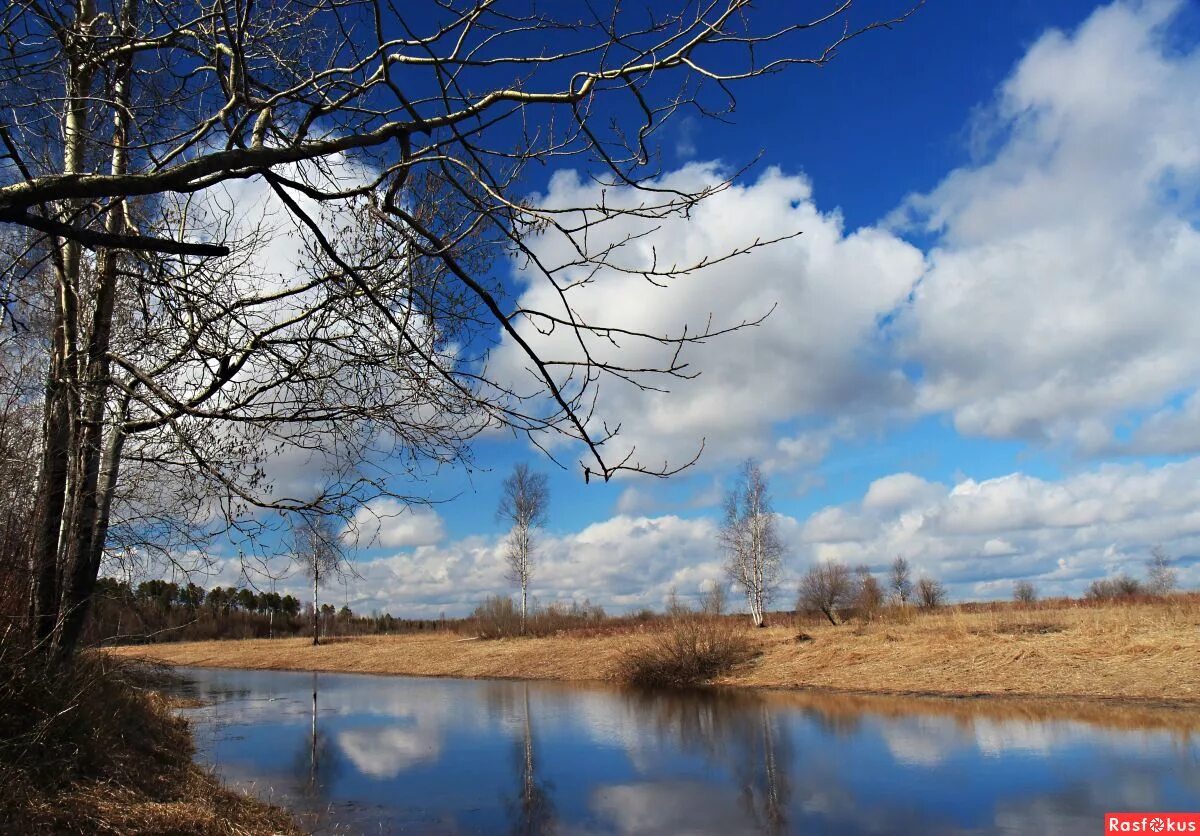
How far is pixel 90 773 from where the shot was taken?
6422 mm

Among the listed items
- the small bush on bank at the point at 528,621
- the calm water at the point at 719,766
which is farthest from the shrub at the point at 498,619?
the calm water at the point at 719,766

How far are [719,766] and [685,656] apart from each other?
482 inches

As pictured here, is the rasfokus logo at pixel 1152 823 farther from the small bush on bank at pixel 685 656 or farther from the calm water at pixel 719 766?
the small bush on bank at pixel 685 656

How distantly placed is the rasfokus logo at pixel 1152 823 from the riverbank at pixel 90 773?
7989 mm

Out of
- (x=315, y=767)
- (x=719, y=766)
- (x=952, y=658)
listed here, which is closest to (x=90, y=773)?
(x=315, y=767)

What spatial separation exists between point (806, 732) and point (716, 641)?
10.3 m

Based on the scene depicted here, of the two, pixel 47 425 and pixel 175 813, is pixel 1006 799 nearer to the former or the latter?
pixel 175 813

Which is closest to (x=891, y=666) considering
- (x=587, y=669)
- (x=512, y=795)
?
(x=587, y=669)

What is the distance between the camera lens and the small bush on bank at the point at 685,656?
23828 mm

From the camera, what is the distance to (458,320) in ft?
13.9

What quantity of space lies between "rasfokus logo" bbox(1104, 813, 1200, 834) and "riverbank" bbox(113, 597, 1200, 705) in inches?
328

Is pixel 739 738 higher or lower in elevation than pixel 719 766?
lower

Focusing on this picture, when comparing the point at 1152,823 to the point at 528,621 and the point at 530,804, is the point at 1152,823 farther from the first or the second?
the point at 528,621

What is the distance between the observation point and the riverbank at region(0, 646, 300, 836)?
5363 mm
